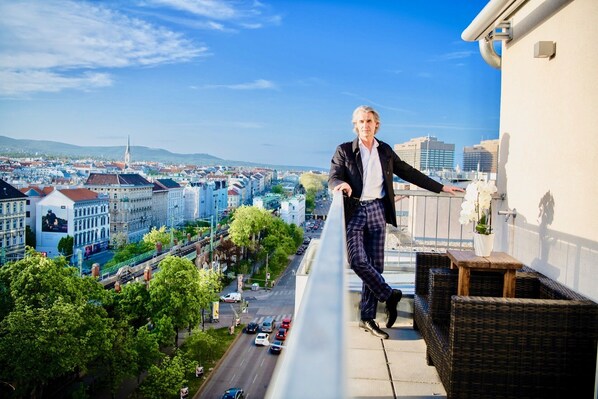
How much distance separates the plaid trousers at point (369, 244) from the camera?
311cm

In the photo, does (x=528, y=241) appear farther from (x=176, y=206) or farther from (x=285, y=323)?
(x=176, y=206)

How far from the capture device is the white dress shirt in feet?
10.0

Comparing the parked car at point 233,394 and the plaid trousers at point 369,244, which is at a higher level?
the plaid trousers at point 369,244

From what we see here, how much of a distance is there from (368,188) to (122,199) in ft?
208

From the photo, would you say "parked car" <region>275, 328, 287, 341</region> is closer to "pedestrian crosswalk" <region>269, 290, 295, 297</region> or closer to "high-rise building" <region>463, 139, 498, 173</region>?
"pedestrian crosswalk" <region>269, 290, 295, 297</region>

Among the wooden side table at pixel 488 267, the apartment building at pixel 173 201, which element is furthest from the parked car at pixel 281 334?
the apartment building at pixel 173 201

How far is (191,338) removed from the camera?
2159 cm

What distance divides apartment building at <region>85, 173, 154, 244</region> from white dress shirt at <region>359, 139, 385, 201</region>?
60.4 m

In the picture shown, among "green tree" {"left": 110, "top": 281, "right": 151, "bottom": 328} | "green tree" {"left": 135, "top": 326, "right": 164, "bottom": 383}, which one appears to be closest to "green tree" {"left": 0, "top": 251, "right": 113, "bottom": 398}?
"green tree" {"left": 135, "top": 326, "right": 164, "bottom": 383}

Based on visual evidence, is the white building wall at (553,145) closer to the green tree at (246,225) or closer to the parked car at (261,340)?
the parked car at (261,340)

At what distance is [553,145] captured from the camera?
130 inches

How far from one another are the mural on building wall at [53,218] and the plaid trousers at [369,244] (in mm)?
52042

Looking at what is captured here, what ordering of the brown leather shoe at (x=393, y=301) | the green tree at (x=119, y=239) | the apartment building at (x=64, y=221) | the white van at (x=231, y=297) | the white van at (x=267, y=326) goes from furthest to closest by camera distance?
the green tree at (x=119, y=239), the apartment building at (x=64, y=221), the white van at (x=231, y=297), the white van at (x=267, y=326), the brown leather shoe at (x=393, y=301)

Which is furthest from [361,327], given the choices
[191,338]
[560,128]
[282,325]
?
[282,325]
